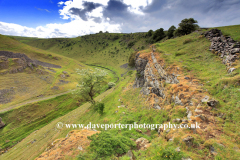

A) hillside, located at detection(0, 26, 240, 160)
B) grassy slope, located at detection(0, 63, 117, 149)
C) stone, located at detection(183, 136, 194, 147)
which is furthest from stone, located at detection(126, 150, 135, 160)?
grassy slope, located at detection(0, 63, 117, 149)

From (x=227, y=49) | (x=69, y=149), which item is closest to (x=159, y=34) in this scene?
(x=227, y=49)

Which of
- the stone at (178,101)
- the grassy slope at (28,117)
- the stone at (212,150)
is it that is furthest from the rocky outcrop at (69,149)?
the grassy slope at (28,117)

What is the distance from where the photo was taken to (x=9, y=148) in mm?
26250

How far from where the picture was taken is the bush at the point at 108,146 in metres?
8.41

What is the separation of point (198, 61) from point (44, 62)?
328 feet

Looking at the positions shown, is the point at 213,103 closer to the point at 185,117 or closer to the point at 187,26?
the point at 185,117

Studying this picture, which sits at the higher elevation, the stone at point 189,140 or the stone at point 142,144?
the stone at point 189,140

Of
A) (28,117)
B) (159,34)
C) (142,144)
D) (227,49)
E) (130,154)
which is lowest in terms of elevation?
(28,117)

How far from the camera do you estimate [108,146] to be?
873cm

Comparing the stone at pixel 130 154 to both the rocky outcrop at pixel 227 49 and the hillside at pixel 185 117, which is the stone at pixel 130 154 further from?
the rocky outcrop at pixel 227 49

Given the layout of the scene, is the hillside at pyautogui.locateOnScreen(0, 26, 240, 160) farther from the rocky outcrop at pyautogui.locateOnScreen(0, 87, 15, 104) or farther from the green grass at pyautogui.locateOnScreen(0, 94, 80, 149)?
the rocky outcrop at pyautogui.locateOnScreen(0, 87, 15, 104)

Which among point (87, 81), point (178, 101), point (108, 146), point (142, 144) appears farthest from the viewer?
point (87, 81)

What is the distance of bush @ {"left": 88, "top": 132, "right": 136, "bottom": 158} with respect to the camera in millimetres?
8414

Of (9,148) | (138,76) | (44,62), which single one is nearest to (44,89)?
(9,148)
